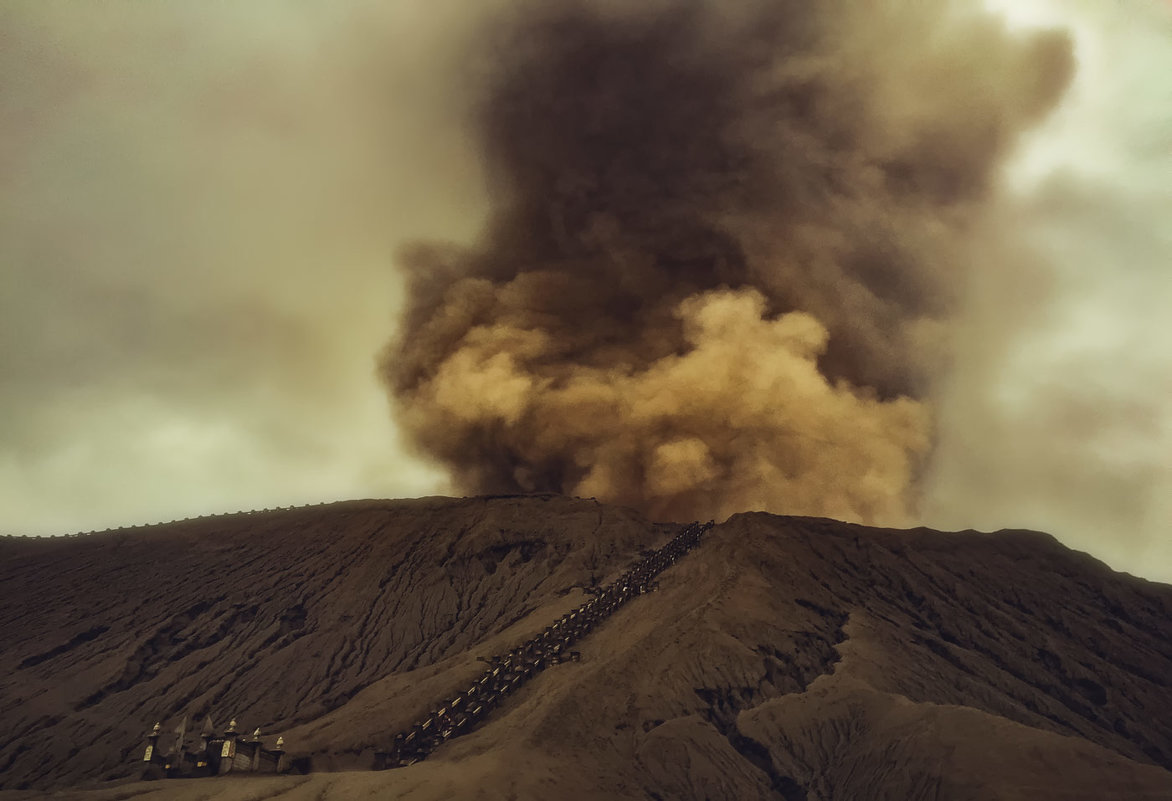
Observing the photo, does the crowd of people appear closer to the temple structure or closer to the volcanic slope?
the volcanic slope

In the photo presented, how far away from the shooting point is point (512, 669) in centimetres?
3228

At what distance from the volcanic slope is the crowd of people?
Result: 33.7 inches

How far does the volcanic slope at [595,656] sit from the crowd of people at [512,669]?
857 mm

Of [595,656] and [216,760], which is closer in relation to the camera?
[216,760]

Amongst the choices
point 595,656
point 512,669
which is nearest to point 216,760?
point 512,669

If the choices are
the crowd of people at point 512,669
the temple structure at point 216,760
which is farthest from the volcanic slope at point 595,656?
the temple structure at point 216,760

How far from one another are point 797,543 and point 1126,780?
28005mm

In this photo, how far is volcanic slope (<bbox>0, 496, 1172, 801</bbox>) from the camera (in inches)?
874

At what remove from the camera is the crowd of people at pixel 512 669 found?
26.8m

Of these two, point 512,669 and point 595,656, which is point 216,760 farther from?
point 595,656

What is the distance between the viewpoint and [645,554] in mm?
52062

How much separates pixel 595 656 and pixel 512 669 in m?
3.66

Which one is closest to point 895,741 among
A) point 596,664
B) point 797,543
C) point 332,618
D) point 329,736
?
point 596,664

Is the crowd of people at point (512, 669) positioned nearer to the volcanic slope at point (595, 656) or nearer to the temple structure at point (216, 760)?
the volcanic slope at point (595, 656)
